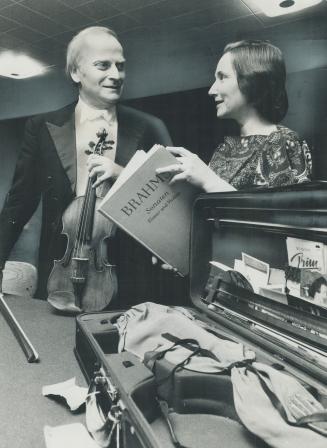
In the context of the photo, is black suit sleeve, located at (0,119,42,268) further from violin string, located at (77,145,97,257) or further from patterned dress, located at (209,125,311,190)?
patterned dress, located at (209,125,311,190)

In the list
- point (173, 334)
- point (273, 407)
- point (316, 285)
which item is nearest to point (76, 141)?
point (173, 334)

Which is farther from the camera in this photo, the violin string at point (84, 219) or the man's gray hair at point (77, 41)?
the man's gray hair at point (77, 41)

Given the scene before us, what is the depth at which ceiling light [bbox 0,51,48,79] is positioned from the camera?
6.88ft

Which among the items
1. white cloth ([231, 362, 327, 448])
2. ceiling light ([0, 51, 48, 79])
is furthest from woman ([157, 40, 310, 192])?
ceiling light ([0, 51, 48, 79])

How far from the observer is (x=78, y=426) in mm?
674

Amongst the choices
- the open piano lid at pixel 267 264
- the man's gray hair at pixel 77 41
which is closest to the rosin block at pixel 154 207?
the open piano lid at pixel 267 264

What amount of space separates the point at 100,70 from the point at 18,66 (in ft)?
2.83

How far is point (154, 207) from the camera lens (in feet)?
3.55

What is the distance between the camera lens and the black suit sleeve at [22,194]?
1656mm

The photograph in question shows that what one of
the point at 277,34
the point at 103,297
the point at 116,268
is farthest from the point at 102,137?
the point at 277,34

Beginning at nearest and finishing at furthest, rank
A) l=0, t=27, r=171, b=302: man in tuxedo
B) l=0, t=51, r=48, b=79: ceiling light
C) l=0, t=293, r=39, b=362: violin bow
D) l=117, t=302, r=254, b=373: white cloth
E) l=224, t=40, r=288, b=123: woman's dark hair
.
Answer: l=117, t=302, r=254, b=373: white cloth, l=0, t=293, r=39, b=362: violin bow, l=224, t=40, r=288, b=123: woman's dark hair, l=0, t=27, r=171, b=302: man in tuxedo, l=0, t=51, r=48, b=79: ceiling light

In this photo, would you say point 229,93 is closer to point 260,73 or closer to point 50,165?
point 260,73

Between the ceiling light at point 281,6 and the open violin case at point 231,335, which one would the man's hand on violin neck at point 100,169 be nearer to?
the open violin case at point 231,335

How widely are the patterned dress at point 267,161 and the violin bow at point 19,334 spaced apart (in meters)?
0.77
